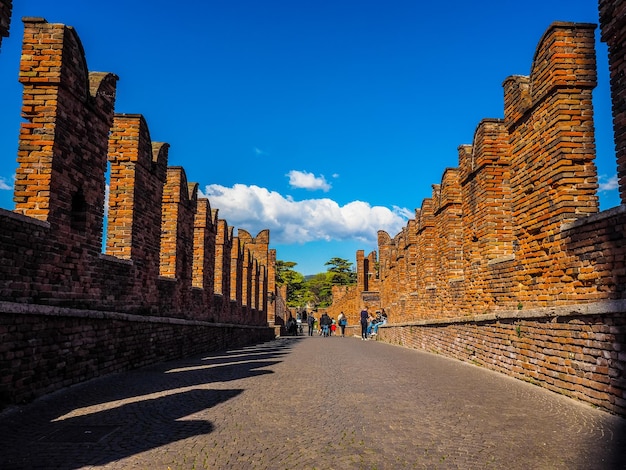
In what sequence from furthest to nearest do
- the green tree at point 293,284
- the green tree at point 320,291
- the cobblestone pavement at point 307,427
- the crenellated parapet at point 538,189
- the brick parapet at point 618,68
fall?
1. the green tree at point 320,291
2. the green tree at point 293,284
3. the crenellated parapet at point 538,189
4. the brick parapet at point 618,68
5. the cobblestone pavement at point 307,427

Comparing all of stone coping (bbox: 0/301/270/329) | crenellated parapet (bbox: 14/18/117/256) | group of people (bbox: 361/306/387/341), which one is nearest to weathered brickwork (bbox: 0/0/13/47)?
crenellated parapet (bbox: 14/18/117/256)

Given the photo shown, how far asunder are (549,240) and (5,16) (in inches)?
317

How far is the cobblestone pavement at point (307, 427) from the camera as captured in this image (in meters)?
3.88

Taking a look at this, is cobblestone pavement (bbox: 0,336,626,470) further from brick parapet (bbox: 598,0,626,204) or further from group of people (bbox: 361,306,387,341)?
group of people (bbox: 361,306,387,341)

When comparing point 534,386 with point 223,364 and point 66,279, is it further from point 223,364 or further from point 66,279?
point 66,279

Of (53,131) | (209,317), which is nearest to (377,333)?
(209,317)

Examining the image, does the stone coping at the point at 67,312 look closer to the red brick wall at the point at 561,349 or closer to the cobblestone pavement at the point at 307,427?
the cobblestone pavement at the point at 307,427

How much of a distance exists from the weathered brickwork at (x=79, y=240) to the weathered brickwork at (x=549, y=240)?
21.3ft

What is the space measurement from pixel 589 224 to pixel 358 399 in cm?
372

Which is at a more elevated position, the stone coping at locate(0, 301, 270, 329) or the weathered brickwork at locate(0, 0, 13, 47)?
the weathered brickwork at locate(0, 0, 13, 47)

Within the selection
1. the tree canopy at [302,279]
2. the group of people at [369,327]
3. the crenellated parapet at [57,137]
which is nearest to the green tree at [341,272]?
the tree canopy at [302,279]

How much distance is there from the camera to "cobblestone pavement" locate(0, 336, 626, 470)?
3.88 metres

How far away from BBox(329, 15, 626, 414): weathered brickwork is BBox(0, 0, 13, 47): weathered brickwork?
7.56 m

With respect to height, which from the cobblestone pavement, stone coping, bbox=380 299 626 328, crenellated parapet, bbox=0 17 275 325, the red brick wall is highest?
crenellated parapet, bbox=0 17 275 325
